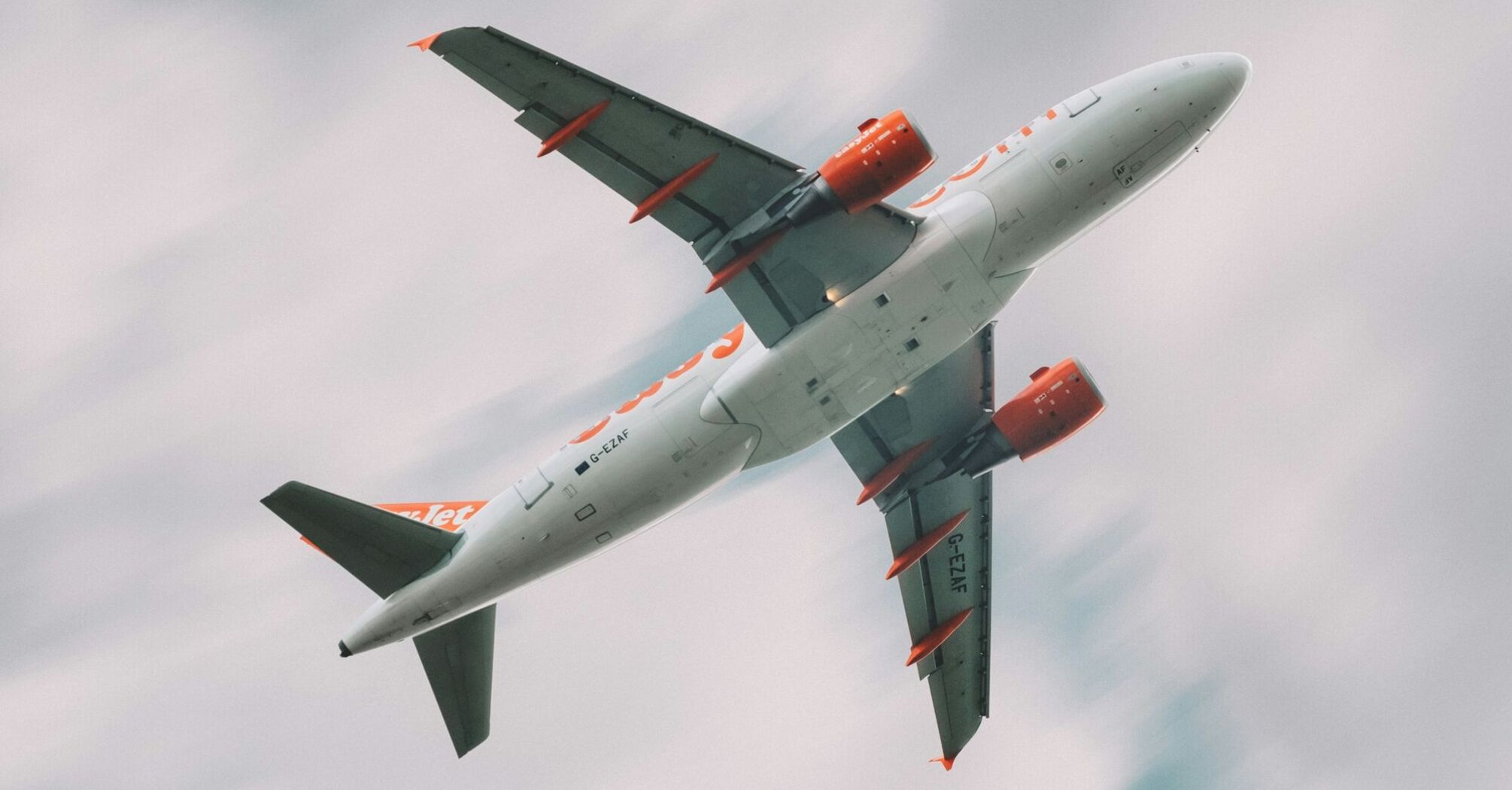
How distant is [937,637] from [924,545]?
435cm

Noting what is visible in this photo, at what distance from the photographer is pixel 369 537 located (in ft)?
135

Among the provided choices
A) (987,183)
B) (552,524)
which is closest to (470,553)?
(552,524)

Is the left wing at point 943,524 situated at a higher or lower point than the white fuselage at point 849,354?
lower

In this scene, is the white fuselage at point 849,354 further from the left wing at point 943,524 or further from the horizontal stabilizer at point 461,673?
the left wing at point 943,524

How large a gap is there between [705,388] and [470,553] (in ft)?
29.1

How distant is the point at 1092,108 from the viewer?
4100 centimetres

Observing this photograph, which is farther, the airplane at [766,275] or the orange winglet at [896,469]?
the orange winglet at [896,469]

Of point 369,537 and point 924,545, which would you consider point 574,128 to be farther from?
point 924,545

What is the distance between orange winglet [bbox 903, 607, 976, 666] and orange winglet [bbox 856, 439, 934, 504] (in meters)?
6.62

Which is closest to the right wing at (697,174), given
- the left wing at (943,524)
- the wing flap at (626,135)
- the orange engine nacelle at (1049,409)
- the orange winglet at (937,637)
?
the wing flap at (626,135)

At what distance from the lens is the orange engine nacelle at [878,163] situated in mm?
39156

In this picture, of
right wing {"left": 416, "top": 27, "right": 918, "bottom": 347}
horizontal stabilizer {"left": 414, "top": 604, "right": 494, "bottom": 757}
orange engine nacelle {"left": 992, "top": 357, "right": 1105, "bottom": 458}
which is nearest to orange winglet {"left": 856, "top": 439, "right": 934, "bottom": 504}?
orange engine nacelle {"left": 992, "top": 357, "right": 1105, "bottom": 458}

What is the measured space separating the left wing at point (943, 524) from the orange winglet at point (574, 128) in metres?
15.0

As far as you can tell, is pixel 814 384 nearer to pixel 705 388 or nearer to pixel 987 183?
pixel 705 388
